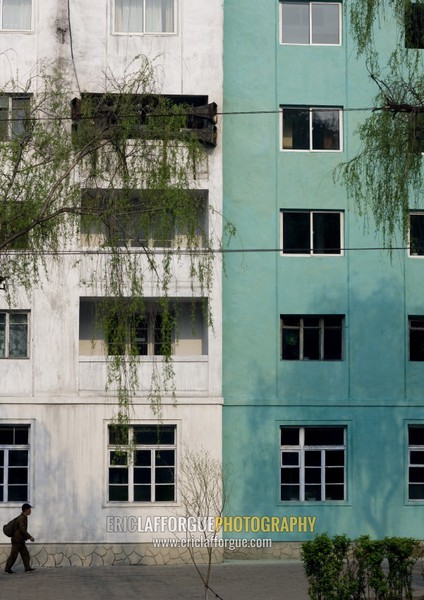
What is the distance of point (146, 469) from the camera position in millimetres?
31531

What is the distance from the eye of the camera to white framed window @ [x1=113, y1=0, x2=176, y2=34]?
106 feet

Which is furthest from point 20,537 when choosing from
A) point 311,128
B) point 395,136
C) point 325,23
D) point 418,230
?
point 325,23

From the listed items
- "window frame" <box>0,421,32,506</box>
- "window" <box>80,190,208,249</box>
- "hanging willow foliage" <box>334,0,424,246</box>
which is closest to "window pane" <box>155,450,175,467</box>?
"window frame" <box>0,421,32,506</box>

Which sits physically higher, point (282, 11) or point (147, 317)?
point (282, 11)

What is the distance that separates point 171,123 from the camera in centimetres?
2222

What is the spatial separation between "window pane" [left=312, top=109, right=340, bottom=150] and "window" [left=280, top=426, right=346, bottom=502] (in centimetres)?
694

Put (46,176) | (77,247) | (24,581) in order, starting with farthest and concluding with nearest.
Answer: (77,247), (24,581), (46,176)

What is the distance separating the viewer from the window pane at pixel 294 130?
32594 millimetres

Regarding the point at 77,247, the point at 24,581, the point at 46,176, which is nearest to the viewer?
the point at 46,176

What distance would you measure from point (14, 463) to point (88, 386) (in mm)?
2507

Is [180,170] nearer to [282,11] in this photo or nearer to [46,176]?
[46,176]

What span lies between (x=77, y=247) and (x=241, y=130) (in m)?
5.05

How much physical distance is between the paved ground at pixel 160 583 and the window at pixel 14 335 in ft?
16.4

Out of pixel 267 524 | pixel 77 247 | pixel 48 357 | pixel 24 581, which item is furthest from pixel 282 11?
pixel 24 581
